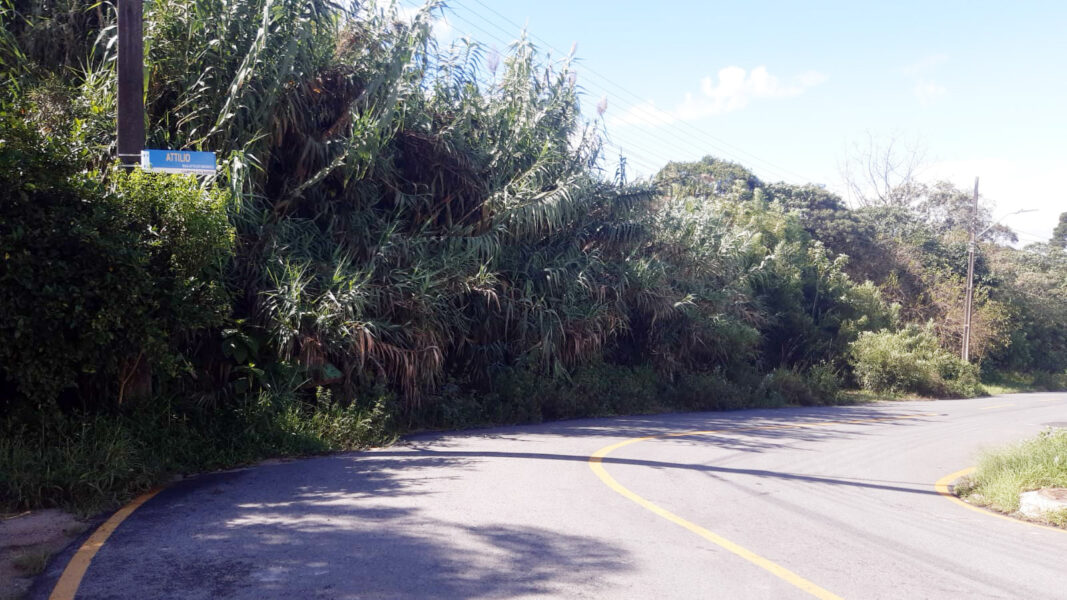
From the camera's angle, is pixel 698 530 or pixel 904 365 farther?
pixel 904 365

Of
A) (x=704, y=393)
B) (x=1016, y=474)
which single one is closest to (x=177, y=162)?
(x=1016, y=474)

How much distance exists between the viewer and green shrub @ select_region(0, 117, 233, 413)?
7.56 m

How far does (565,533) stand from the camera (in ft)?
20.8

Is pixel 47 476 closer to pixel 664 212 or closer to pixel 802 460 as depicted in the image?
A: pixel 802 460

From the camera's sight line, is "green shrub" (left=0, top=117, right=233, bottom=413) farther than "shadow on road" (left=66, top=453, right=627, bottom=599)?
Yes

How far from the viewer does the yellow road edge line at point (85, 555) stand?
4.79m

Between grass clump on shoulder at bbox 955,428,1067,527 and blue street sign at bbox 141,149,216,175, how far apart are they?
9483 mm

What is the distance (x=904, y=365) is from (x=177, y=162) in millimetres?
26228

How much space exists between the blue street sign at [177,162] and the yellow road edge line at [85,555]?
11.7 ft

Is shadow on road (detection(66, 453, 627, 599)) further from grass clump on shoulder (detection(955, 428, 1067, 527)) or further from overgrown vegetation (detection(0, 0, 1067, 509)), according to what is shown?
grass clump on shoulder (detection(955, 428, 1067, 527))

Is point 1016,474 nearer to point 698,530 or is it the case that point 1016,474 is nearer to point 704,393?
point 698,530

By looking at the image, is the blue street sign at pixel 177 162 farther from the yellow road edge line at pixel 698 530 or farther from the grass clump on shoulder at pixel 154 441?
the yellow road edge line at pixel 698 530

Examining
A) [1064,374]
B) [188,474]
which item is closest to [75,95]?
[188,474]

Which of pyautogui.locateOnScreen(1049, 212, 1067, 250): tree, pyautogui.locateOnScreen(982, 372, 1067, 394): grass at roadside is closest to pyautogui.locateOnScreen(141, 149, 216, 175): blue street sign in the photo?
pyautogui.locateOnScreen(982, 372, 1067, 394): grass at roadside
